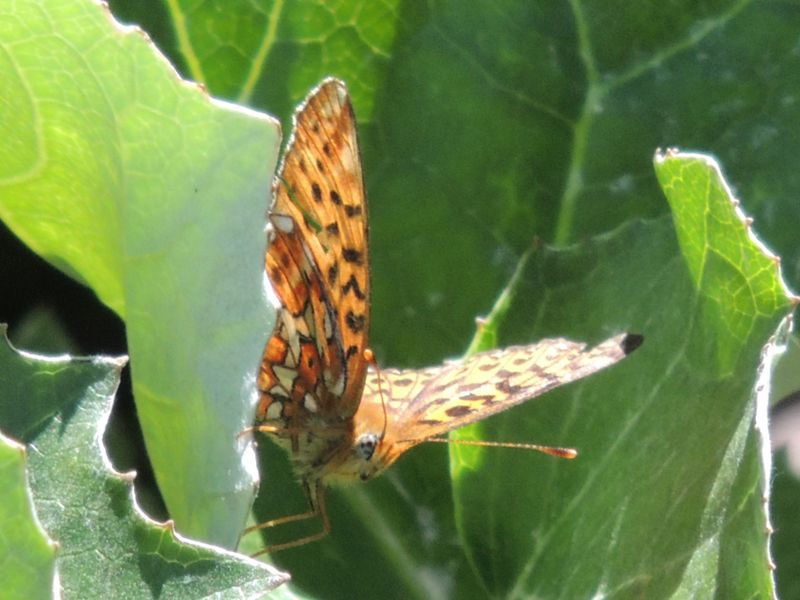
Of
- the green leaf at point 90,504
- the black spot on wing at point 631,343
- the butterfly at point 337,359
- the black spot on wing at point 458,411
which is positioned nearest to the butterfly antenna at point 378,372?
the butterfly at point 337,359

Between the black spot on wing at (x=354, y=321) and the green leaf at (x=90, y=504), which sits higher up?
the green leaf at (x=90, y=504)

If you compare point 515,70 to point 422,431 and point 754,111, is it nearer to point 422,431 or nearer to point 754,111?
point 754,111

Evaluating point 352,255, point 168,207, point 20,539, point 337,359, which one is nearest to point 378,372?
point 337,359

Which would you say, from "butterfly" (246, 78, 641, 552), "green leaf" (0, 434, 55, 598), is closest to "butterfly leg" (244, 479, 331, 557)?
"butterfly" (246, 78, 641, 552)

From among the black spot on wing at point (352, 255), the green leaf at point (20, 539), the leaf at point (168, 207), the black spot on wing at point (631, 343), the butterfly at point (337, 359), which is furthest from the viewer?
the black spot on wing at point (352, 255)

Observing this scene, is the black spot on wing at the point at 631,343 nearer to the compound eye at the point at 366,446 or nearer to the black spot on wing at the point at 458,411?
the black spot on wing at the point at 458,411

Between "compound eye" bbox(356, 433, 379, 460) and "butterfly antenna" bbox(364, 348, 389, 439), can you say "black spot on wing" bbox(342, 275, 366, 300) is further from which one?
"compound eye" bbox(356, 433, 379, 460)

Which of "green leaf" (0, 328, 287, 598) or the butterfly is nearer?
"green leaf" (0, 328, 287, 598)

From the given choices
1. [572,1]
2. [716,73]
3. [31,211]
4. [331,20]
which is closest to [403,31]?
[331,20]

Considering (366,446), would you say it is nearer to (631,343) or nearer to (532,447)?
(532,447)
